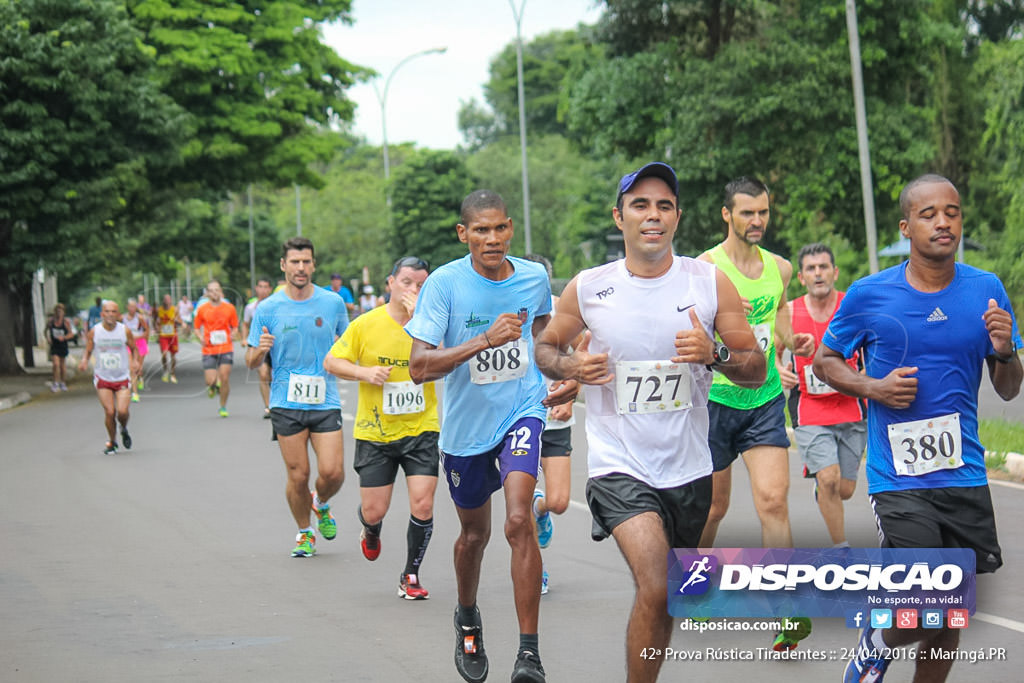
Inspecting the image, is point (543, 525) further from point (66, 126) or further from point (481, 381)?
point (66, 126)

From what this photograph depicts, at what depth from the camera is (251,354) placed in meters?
9.83

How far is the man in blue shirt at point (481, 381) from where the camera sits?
246 inches

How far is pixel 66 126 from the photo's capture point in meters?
27.6

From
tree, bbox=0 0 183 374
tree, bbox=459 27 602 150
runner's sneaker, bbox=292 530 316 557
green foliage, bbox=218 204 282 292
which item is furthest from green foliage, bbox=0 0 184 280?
green foliage, bbox=218 204 282 292

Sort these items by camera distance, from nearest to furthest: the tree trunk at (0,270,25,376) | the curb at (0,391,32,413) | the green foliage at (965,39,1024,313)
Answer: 1. the green foliage at (965,39,1024,313)
2. the curb at (0,391,32,413)
3. the tree trunk at (0,270,25,376)

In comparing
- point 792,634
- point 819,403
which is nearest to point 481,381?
point 792,634

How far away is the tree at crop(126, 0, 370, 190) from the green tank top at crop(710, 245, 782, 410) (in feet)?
91.3

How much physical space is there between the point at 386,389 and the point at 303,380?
1309 mm

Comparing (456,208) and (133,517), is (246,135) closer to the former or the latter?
(133,517)

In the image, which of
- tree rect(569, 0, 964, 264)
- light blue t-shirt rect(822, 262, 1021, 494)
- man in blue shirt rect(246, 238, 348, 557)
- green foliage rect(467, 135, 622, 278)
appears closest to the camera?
light blue t-shirt rect(822, 262, 1021, 494)

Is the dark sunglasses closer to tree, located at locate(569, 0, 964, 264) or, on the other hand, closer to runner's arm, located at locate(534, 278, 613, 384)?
runner's arm, located at locate(534, 278, 613, 384)

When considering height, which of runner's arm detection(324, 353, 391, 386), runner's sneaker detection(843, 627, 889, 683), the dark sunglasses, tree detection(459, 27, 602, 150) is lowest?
runner's sneaker detection(843, 627, 889, 683)

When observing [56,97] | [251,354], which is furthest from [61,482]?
[56,97]

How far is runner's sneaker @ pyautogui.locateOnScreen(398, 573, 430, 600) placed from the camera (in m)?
8.09
